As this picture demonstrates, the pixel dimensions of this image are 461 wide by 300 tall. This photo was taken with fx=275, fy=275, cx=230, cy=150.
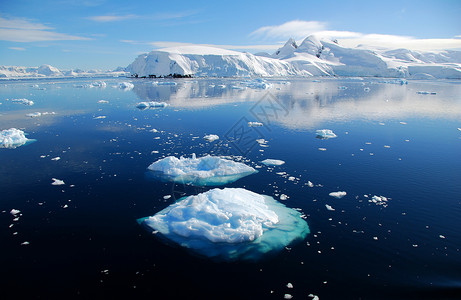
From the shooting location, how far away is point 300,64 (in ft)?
422

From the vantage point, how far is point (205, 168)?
34.4ft

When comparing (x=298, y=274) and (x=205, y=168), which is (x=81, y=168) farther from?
(x=298, y=274)

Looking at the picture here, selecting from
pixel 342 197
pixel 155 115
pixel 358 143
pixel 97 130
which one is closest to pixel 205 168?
pixel 342 197

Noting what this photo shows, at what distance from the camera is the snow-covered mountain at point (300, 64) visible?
9944cm

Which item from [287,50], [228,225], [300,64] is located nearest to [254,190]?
[228,225]

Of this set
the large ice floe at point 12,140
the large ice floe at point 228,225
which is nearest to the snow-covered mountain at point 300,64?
the large ice floe at point 12,140

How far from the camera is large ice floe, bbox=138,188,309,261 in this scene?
247 inches

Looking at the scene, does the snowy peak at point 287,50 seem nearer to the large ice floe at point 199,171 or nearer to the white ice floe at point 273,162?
the white ice floe at point 273,162

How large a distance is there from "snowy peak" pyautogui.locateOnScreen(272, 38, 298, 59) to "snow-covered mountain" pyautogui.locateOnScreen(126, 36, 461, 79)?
11.4 metres

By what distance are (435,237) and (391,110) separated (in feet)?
75.1

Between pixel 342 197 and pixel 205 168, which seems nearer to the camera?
pixel 342 197

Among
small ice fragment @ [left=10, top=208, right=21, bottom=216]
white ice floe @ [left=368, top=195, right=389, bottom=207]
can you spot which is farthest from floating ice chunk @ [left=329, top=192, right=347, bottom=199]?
small ice fragment @ [left=10, top=208, right=21, bottom=216]

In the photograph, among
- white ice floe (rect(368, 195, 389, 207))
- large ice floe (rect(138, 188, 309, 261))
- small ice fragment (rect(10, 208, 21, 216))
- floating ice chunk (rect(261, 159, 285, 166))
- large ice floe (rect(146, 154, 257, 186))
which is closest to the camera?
large ice floe (rect(138, 188, 309, 261))

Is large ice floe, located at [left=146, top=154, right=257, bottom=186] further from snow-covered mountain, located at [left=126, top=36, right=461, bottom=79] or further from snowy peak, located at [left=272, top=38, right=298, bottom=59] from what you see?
snowy peak, located at [left=272, top=38, right=298, bottom=59]
